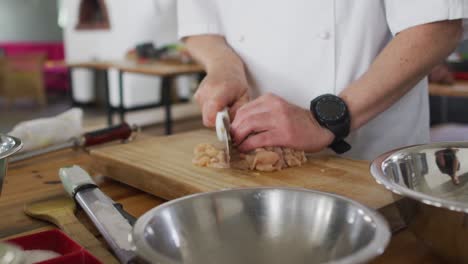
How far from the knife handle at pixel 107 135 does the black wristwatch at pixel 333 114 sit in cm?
54

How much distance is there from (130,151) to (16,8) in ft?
34.3

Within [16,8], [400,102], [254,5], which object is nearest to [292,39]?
[254,5]

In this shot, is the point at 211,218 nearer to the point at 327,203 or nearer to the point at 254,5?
the point at 327,203

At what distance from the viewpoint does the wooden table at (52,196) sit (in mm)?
680

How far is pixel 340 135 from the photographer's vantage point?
1022mm

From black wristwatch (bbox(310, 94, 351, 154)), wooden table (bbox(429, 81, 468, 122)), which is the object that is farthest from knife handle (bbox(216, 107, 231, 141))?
wooden table (bbox(429, 81, 468, 122))

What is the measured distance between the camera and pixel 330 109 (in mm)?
993

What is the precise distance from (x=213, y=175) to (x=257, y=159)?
0.29 ft

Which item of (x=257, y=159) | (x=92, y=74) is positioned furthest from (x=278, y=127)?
(x=92, y=74)

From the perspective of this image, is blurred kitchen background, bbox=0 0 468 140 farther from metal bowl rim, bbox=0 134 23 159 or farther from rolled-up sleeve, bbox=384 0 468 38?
metal bowl rim, bbox=0 134 23 159

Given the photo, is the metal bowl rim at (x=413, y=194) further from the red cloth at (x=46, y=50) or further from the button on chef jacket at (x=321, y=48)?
the red cloth at (x=46, y=50)

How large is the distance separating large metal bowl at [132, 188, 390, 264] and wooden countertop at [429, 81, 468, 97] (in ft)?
8.49

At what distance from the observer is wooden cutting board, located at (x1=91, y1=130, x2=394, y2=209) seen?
0.91 metres

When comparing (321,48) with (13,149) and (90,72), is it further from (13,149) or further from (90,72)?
(90,72)
